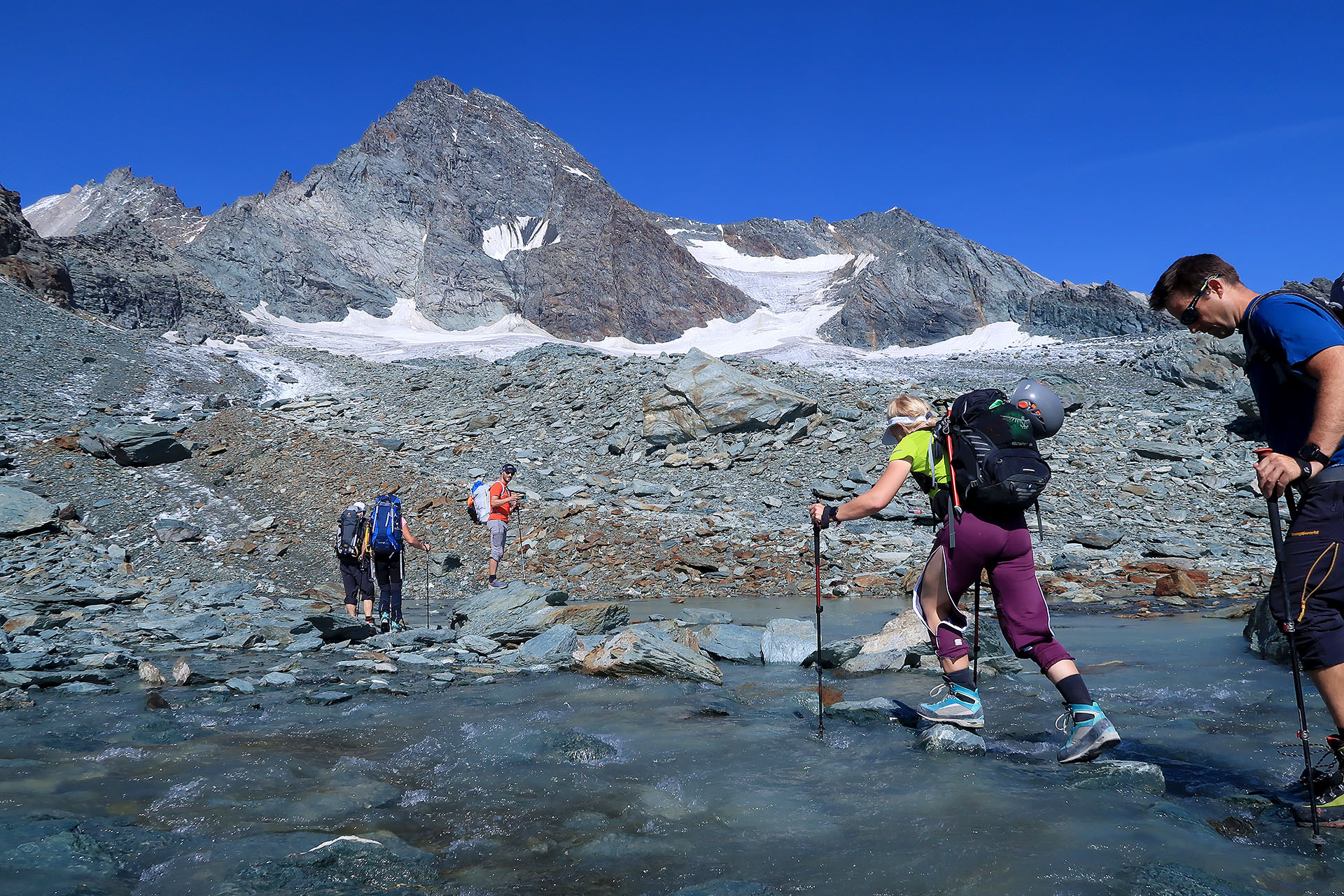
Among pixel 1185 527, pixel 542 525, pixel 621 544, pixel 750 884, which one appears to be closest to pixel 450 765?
pixel 750 884

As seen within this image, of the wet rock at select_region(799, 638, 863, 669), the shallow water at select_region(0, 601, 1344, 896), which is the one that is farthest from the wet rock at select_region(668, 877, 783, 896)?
the wet rock at select_region(799, 638, 863, 669)

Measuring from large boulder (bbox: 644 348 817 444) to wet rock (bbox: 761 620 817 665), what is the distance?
500 inches

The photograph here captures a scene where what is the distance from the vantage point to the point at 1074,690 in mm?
3881

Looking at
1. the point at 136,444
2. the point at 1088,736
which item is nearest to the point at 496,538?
the point at 1088,736

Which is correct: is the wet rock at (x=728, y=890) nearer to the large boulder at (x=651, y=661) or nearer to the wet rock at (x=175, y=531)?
the large boulder at (x=651, y=661)

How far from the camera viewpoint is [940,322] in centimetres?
11756

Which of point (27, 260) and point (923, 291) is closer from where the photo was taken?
point (27, 260)

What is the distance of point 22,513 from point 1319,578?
1776 centimetres

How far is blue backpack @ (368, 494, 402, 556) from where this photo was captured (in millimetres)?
10055

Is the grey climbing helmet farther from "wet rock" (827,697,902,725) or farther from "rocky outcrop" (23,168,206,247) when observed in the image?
"rocky outcrop" (23,168,206,247)

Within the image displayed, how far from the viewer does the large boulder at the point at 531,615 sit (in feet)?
27.7

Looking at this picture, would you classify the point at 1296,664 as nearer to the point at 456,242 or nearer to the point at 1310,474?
the point at 1310,474

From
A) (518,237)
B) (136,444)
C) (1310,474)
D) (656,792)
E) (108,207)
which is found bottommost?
(656,792)

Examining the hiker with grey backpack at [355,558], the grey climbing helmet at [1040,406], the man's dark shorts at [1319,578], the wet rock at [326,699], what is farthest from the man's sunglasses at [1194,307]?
the hiker with grey backpack at [355,558]
